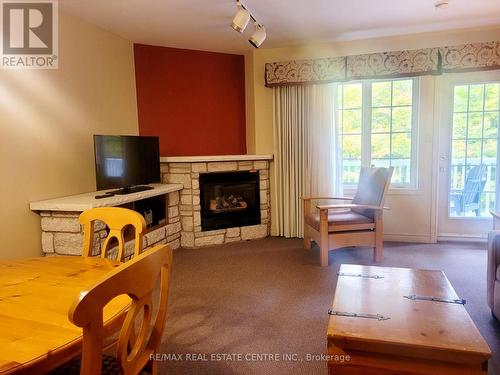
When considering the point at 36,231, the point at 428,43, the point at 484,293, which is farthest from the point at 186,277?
the point at 428,43

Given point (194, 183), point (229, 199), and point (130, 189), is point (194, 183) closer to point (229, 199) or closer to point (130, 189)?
point (229, 199)

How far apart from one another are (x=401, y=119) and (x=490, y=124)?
906 mm

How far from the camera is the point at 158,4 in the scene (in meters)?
3.05

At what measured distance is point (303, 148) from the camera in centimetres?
430

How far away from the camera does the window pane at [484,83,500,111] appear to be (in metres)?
3.84

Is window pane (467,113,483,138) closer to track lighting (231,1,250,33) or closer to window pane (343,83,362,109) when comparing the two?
window pane (343,83,362,109)

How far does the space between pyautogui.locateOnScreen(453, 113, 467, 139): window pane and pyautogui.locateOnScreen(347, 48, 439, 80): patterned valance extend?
1.89 feet

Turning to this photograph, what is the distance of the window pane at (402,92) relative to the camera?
4047 mm

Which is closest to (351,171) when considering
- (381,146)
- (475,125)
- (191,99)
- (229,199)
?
(381,146)

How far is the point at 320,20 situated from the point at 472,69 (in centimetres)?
169

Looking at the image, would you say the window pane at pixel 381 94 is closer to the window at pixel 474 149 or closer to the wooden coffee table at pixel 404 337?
the window at pixel 474 149

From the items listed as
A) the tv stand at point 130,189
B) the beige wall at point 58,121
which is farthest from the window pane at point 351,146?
the beige wall at point 58,121

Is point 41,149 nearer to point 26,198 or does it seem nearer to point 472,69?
point 26,198

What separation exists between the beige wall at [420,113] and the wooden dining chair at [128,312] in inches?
136
